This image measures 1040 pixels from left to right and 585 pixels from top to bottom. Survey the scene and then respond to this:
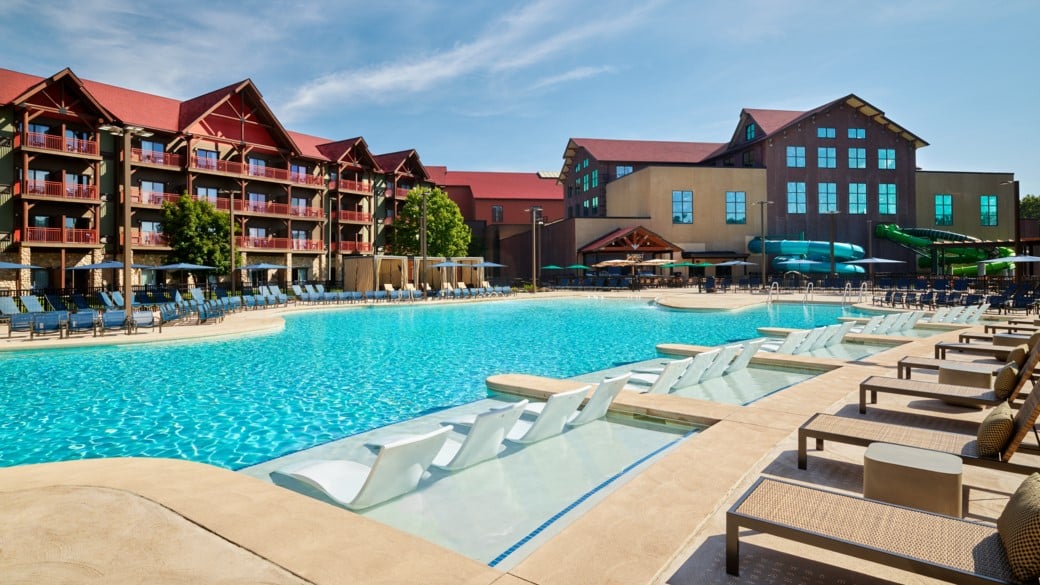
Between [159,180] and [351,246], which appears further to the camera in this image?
[351,246]

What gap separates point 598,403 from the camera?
705 cm

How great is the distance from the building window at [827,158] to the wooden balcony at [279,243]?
40604mm

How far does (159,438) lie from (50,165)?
31139mm

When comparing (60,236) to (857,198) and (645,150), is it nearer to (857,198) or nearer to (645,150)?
(645,150)

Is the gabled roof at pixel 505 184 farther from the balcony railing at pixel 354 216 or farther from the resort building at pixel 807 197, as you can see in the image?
the balcony railing at pixel 354 216

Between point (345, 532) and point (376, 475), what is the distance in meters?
0.80

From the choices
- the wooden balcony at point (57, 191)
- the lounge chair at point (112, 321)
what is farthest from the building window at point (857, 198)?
the wooden balcony at point (57, 191)

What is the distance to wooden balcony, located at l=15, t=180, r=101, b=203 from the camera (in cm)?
2911

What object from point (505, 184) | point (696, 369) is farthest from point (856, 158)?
point (696, 369)

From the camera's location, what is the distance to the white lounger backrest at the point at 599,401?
6.91 metres

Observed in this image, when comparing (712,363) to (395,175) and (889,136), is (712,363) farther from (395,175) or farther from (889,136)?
(889,136)

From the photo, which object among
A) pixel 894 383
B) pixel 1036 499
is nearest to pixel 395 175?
pixel 894 383

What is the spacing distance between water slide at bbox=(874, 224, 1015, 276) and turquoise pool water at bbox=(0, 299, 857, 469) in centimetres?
3345

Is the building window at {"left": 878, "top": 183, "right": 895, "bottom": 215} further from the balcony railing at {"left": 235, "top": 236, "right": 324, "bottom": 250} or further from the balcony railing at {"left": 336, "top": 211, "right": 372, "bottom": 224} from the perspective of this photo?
the balcony railing at {"left": 235, "top": 236, "right": 324, "bottom": 250}
